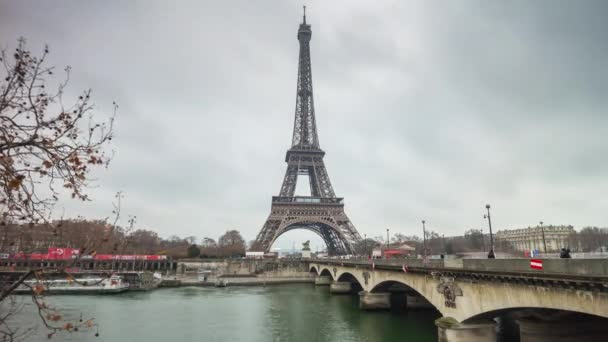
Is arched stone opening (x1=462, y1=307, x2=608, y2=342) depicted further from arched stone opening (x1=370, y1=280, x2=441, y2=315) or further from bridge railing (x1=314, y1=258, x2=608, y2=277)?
arched stone opening (x1=370, y1=280, x2=441, y2=315)

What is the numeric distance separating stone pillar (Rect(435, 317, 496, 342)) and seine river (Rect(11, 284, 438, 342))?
21.2 ft

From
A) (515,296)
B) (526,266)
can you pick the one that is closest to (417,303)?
(515,296)

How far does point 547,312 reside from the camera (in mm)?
19453

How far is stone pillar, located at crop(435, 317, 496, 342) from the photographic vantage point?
18922mm

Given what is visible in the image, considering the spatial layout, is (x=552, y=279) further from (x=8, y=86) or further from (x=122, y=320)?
(x=122, y=320)

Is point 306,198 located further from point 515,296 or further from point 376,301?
point 515,296

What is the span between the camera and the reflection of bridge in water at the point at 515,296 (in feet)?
41.3

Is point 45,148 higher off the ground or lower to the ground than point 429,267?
higher

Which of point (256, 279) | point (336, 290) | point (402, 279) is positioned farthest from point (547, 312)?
point (256, 279)

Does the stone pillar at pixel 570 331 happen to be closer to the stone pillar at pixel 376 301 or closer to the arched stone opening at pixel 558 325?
the arched stone opening at pixel 558 325

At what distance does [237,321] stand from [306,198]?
5246cm

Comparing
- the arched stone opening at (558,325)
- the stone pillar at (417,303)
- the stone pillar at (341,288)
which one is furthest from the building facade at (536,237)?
the arched stone opening at (558,325)

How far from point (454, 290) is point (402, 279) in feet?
27.6

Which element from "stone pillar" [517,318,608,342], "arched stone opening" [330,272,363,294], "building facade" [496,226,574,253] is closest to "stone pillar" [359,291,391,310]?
"arched stone opening" [330,272,363,294]
